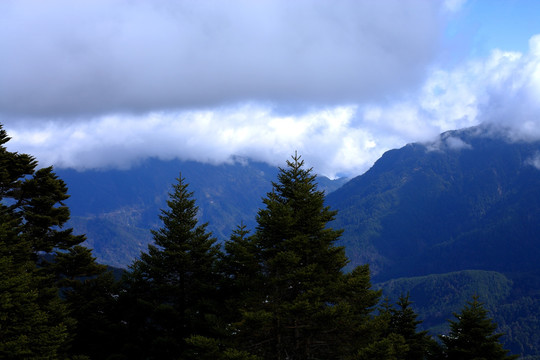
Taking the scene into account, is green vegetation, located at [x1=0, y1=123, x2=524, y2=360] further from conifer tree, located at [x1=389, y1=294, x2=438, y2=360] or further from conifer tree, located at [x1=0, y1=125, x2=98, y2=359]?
conifer tree, located at [x1=389, y1=294, x2=438, y2=360]

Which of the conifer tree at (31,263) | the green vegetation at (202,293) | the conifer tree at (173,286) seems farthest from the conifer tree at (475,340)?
the conifer tree at (31,263)

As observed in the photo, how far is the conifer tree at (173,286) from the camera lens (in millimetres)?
37219

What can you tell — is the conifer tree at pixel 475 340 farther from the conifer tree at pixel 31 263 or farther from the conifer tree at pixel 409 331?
the conifer tree at pixel 31 263

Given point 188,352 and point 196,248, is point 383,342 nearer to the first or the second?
point 188,352

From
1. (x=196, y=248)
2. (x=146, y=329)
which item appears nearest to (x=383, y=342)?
(x=196, y=248)

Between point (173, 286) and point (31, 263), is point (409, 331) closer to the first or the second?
point (173, 286)

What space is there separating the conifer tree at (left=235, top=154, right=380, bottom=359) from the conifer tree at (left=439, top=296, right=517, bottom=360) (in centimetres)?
1281

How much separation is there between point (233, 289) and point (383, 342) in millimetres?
14006

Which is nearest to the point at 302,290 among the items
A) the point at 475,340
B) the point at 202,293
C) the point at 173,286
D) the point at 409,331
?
the point at 202,293

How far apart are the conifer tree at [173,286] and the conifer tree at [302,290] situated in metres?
9.98

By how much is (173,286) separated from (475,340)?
86.2 feet

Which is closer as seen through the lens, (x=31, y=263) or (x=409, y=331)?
(x=31, y=263)

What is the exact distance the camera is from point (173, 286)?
1524 inches

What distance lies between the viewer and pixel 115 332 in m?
41.2
